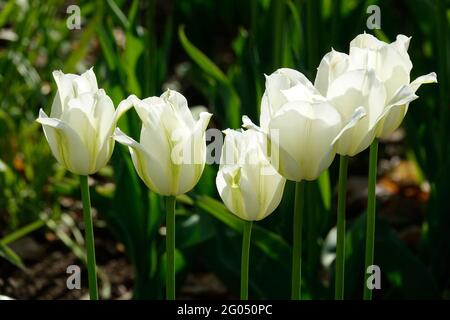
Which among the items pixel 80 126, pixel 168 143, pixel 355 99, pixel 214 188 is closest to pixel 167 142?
pixel 168 143

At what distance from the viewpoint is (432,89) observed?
7.18ft

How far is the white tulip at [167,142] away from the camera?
1.06 meters

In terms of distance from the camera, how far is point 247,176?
1.09 metres

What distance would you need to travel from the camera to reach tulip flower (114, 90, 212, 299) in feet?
3.49

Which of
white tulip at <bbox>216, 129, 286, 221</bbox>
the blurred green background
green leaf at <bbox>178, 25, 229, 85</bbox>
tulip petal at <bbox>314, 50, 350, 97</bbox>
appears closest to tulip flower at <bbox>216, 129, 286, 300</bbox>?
white tulip at <bbox>216, 129, 286, 221</bbox>

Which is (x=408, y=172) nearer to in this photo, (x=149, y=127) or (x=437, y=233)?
(x=437, y=233)

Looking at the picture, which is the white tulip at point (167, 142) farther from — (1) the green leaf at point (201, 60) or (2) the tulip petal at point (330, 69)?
(1) the green leaf at point (201, 60)

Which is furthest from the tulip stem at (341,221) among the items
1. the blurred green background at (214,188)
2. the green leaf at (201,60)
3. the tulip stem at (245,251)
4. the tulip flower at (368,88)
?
the green leaf at (201,60)

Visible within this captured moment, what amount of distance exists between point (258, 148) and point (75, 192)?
1.03 metres

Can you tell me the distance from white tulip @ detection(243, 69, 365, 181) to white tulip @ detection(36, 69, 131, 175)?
18 cm

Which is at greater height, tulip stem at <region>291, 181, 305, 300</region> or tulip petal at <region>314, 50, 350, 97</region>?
tulip petal at <region>314, 50, 350, 97</region>

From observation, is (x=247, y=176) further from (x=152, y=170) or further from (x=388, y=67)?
(x=388, y=67)

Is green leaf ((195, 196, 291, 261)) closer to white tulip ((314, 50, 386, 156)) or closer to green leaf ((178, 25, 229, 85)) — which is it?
green leaf ((178, 25, 229, 85))

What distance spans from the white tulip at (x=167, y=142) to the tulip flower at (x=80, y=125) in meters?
0.04
